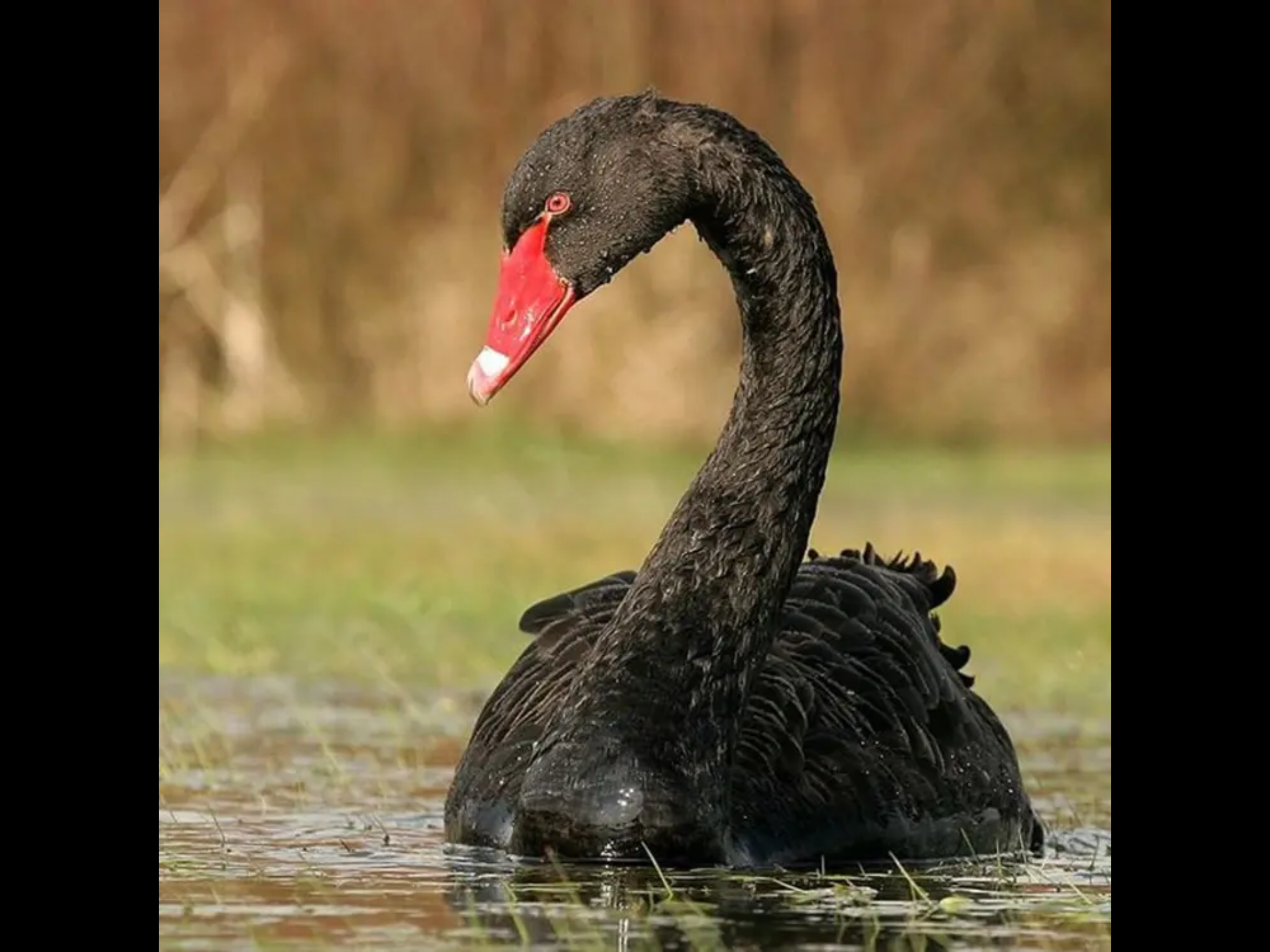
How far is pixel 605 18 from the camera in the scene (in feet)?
65.1

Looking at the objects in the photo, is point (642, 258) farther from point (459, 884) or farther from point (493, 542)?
point (459, 884)

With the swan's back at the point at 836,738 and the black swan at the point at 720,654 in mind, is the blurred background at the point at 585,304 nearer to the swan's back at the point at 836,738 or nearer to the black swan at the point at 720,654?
the swan's back at the point at 836,738

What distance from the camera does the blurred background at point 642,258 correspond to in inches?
705

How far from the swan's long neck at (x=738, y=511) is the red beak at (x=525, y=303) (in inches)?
13.9

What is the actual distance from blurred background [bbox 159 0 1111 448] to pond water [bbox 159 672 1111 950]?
1067 centimetres

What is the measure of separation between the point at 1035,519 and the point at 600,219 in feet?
28.1

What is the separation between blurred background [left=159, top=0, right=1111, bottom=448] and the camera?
17.9 meters

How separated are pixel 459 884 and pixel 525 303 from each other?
1.11 metres

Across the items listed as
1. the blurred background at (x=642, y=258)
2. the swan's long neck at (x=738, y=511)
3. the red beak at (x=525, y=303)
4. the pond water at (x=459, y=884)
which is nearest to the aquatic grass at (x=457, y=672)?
the pond water at (x=459, y=884)

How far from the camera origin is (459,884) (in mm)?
4980

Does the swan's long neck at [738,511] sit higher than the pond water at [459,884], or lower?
higher

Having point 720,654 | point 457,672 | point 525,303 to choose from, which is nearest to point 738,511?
point 720,654
